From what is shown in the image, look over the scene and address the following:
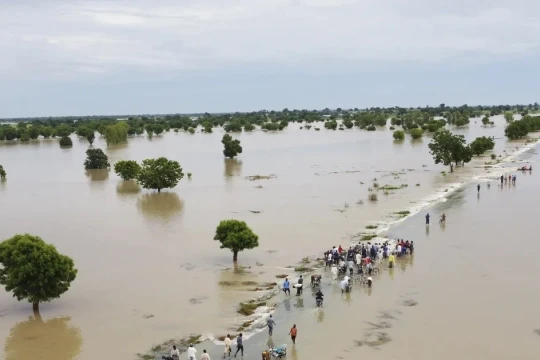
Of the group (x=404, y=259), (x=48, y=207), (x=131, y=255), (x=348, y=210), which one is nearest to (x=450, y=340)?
(x=404, y=259)

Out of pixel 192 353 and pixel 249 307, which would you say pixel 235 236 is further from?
pixel 192 353

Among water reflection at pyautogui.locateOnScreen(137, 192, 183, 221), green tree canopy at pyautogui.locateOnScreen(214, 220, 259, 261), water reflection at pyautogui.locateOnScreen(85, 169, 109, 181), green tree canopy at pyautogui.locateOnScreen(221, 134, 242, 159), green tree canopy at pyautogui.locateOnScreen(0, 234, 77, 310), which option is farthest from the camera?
green tree canopy at pyautogui.locateOnScreen(221, 134, 242, 159)

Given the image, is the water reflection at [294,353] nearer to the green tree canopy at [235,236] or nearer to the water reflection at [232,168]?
the green tree canopy at [235,236]

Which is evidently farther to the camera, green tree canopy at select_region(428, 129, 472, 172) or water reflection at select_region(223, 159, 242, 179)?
water reflection at select_region(223, 159, 242, 179)

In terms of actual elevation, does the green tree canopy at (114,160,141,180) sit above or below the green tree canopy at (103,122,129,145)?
below

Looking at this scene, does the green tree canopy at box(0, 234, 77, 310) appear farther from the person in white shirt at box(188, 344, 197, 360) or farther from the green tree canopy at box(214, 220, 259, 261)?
the green tree canopy at box(214, 220, 259, 261)

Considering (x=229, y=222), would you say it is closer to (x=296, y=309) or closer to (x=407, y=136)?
(x=296, y=309)

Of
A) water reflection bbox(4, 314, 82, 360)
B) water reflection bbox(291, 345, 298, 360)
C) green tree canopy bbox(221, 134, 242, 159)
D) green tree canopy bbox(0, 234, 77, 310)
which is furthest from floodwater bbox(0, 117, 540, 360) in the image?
green tree canopy bbox(221, 134, 242, 159)
